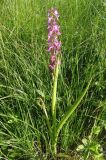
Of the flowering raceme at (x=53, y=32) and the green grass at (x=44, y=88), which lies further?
the green grass at (x=44, y=88)

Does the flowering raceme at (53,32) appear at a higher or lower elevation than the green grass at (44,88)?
higher

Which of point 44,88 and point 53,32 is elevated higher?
point 53,32

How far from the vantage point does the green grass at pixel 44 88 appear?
5.89ft

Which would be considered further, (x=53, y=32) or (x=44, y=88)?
(x=44, y=88)

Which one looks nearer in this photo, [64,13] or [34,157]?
[34,157]

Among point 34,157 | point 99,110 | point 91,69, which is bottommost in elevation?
point 34,157

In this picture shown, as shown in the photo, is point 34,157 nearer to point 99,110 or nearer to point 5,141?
point 5,141

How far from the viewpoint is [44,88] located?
1.92 meters

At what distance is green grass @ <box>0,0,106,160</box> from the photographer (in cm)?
179

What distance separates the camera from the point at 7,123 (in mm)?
1856

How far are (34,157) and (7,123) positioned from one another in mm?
221

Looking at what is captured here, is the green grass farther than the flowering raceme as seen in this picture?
Yes

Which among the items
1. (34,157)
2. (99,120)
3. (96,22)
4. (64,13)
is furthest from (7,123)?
(64,13)

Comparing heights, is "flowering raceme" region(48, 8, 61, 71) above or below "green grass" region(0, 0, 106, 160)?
above
